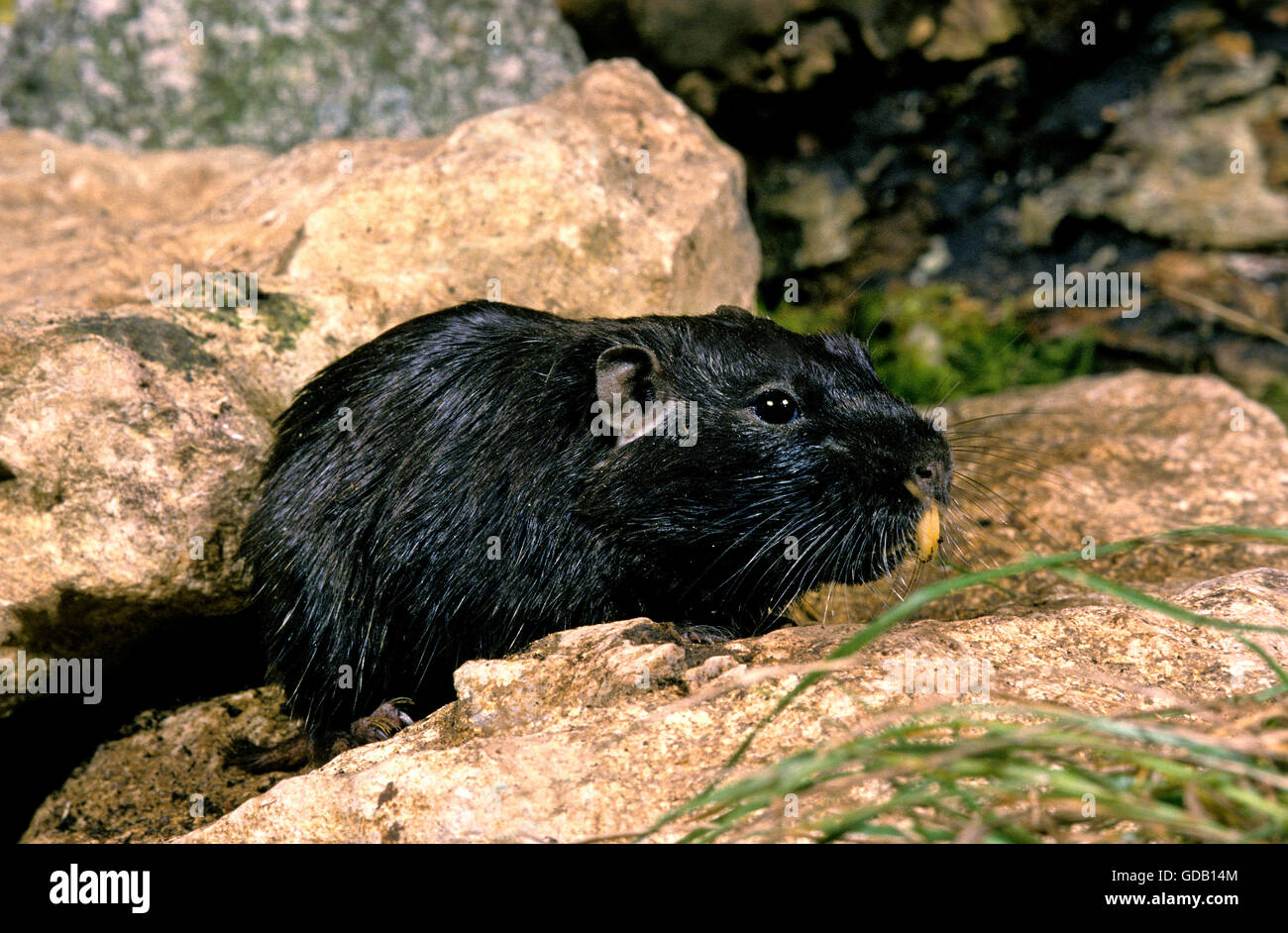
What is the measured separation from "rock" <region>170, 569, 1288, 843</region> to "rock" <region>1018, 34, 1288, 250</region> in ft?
14.0

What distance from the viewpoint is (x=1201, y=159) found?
6949 mm

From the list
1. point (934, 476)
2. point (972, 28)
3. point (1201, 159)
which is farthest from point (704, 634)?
point (1201, 159)

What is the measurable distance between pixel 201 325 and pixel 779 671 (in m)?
2.79

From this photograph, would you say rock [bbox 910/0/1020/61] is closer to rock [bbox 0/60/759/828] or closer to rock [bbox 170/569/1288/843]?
rock [bbox 0/60/759/828]

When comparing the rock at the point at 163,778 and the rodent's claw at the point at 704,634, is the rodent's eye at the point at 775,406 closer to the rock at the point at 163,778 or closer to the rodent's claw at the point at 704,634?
the rodent's claw at the point at 704,634

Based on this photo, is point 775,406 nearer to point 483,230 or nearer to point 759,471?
point 759,471

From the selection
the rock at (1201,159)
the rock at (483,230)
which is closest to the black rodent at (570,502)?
the rock at (483,230)

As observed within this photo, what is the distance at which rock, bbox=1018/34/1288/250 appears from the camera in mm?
6797

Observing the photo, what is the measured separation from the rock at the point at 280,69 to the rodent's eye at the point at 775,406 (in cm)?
442

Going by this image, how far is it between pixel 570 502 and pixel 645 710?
94 cm

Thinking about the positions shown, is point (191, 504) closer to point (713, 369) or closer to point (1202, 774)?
point (713, 369)

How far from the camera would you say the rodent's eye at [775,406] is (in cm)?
377
